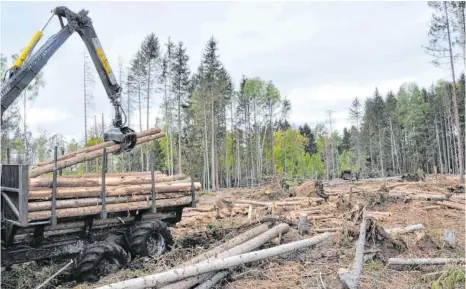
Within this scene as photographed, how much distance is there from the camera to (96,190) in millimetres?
7684

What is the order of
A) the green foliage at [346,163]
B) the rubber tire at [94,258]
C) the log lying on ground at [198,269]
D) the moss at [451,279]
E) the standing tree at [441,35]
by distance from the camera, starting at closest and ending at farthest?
the log lying on ground at [198,269], the moss at [451,279], the rubber tire at [94,258], the standing tree at [441,35], the green foliage at [346,163]

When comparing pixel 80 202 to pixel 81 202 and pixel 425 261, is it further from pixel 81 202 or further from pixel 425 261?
pixel 425 261

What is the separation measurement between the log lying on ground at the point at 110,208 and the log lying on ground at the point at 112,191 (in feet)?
0.73

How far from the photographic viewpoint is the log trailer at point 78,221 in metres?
6.69

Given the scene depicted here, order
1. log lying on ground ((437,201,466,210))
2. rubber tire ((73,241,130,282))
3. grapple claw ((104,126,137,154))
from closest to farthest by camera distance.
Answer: rubber tire ((73,241,130,282)) < grapple claw ((104,126,137,154)) < log lying on ground ((437,201,466,210))

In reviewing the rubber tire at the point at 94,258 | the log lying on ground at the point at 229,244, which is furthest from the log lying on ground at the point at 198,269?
the rubber tire at the point at 94,258

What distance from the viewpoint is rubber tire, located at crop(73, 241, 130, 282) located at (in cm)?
702

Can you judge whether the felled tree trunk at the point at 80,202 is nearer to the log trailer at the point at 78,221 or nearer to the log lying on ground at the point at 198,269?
the log trailer at the point at 78,221

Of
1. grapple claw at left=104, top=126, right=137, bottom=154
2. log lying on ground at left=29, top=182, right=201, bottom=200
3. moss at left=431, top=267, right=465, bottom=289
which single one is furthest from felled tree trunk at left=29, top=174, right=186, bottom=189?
moss at left=431, top=267, right=465, bottom=289

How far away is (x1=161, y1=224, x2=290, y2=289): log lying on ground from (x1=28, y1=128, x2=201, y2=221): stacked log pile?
2.28m

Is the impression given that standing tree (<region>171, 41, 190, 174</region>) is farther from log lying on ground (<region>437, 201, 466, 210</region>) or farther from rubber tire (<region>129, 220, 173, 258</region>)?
rubber tire (<region>129, 220, 173, 258</region>)

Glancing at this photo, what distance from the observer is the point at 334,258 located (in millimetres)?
7496

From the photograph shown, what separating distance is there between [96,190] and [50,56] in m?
3.16

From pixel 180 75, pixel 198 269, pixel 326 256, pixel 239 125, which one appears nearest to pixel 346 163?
pixel 239 125
